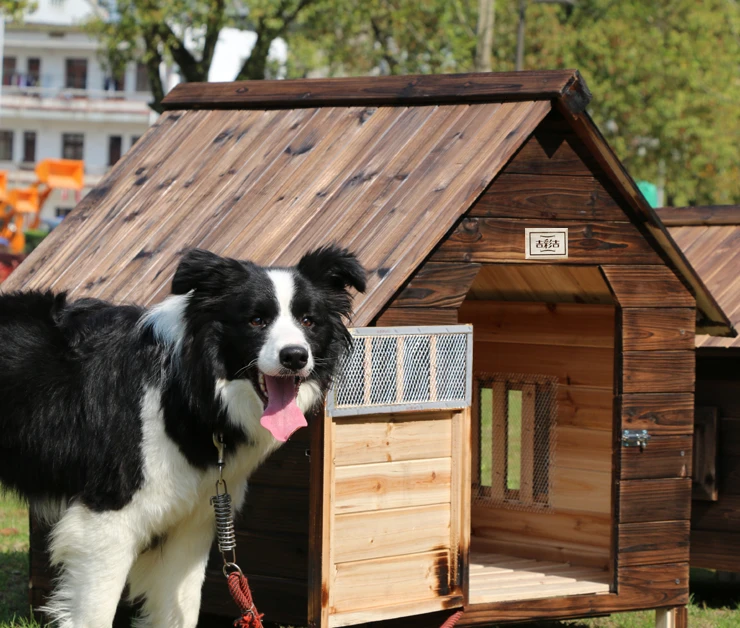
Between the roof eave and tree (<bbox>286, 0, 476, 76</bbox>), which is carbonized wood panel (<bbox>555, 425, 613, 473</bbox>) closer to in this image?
the roof eave

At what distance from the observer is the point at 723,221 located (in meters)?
8.91

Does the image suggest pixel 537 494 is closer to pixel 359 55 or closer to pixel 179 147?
pixel 179 147

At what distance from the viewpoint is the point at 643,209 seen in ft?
21.2

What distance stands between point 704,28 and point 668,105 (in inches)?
109

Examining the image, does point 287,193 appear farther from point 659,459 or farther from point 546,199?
point 659,459

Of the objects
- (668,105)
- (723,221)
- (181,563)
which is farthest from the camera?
(668,105)

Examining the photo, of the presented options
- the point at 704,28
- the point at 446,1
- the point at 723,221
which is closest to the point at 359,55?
the point at 446,1

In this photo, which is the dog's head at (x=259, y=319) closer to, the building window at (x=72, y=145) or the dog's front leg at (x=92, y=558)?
the dog's front leg at (x=92, y=558)

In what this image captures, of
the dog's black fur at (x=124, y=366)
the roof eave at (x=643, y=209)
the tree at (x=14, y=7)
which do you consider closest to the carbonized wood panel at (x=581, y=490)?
the roof eave at (x=643, y=209)

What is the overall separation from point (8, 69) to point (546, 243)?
61.5 metres

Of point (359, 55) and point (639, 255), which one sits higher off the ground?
point (359, 55)

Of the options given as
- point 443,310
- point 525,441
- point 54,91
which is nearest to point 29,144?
point 54,91

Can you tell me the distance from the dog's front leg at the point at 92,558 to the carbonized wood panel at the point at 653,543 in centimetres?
282

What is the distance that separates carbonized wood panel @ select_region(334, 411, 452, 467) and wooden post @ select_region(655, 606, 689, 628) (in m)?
1.93
